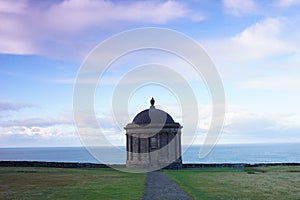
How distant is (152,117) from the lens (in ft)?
162

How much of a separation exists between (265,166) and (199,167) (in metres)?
9.38

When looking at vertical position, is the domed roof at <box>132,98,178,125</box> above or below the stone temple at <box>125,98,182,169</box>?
above

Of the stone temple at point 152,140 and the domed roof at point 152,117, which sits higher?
the domed roof at point 152,117

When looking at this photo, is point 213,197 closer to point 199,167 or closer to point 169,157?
point 169,157

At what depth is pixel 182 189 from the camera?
80.8ft

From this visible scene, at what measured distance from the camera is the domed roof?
49.2 metres

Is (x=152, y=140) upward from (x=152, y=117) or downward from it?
downward

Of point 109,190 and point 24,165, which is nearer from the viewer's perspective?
point 109,190

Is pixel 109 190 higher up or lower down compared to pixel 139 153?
lower down

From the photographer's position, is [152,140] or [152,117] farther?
[152,140]

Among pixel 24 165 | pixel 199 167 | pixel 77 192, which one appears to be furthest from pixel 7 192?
pixel 199 167

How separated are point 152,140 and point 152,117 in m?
2.97

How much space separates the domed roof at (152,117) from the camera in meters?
49.2

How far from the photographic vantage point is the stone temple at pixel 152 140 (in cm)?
4925
